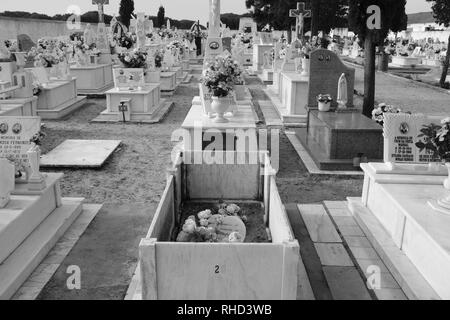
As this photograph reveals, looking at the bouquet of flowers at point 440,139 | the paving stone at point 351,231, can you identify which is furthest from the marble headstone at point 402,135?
the paving stone at point 351,231

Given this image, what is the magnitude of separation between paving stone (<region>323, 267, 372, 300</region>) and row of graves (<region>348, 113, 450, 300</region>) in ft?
1.19

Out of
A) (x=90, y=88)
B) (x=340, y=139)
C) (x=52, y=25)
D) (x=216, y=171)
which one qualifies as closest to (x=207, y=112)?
(x=340, y=139)

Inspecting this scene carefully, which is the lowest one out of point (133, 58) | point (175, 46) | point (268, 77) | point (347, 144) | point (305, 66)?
point (347, 144)

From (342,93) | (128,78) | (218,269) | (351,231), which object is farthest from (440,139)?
(128,78)

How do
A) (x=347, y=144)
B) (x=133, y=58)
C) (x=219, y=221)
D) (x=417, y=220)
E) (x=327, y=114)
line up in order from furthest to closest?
1. (x=133, y=58)
2. (x=327, y=114)
3. (x=347, y=144)
4. (x=219, y=221)
5. (x=417, y=220)

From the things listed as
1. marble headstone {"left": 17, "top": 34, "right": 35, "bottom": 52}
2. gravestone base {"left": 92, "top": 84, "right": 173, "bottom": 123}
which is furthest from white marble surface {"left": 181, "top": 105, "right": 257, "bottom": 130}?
marble headstone {"left": 17, "top": 34, "right": 35, "bottom": 52}

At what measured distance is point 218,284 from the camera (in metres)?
3.50

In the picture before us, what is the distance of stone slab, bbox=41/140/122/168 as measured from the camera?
7.98 meters

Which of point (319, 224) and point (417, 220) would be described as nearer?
point (417, 220)

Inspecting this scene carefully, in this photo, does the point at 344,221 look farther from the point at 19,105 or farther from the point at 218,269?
the point at 19,105

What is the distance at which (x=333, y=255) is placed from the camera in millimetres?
4941

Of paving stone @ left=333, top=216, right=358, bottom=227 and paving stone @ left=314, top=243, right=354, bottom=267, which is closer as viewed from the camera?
paving stone @ left=314, top=243, right=354, bottom=267

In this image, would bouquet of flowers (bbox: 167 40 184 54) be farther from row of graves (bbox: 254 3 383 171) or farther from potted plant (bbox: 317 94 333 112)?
potted plant (bbox: 317 94 333 112)

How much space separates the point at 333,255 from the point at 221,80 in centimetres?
405
